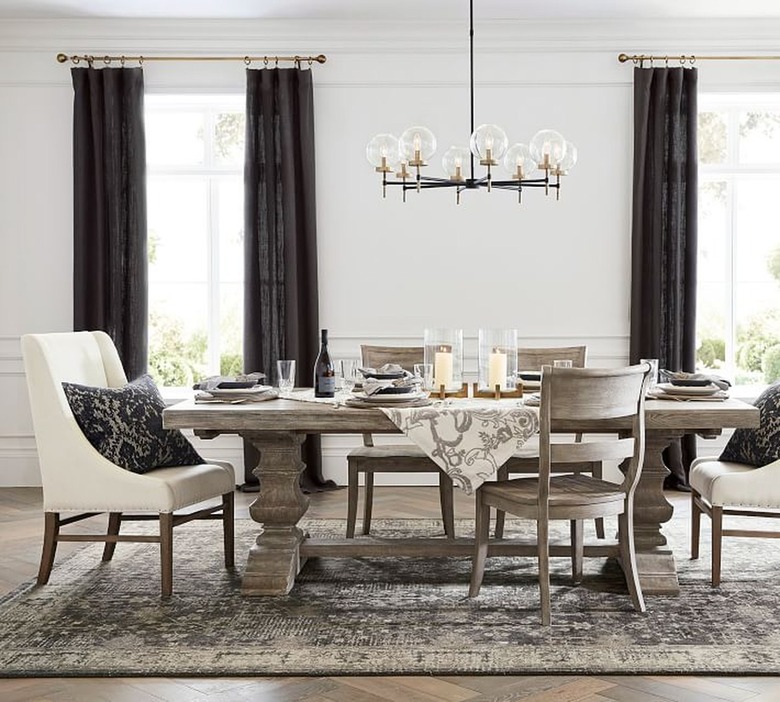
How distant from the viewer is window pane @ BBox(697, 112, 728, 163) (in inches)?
254

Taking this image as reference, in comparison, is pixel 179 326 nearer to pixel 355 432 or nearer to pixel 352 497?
pixel 352 497

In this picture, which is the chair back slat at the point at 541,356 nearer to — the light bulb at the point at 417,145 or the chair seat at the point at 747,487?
the chair seat at the point at 747,487

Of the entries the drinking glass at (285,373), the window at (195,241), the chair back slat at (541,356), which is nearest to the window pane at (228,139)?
the window at (195,241)

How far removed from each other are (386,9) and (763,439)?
3.28m

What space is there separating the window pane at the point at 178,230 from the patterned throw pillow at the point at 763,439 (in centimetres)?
357

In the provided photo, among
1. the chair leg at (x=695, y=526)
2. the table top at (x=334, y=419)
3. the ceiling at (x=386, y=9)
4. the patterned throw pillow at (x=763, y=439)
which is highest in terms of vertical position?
the ceiling at (x=386, y=9)

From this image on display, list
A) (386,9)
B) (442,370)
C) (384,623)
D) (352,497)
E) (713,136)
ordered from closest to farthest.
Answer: (384,623) → (442,370) → (352,497) → (386,9) → (713,136)

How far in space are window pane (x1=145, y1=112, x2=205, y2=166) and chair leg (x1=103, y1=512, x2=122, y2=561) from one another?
2898 mm

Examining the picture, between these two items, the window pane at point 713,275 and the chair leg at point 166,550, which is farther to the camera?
the window pane at point 713,275

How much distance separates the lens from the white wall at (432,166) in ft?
20.3

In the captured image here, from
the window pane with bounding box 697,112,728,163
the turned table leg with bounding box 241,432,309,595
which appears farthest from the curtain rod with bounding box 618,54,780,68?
the turned table leg with bounding box 241,432,309,595

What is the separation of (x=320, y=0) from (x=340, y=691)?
13.1 ft

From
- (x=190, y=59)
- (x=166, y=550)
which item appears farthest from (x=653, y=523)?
(x=190, y=59)

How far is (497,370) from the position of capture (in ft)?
13.4
